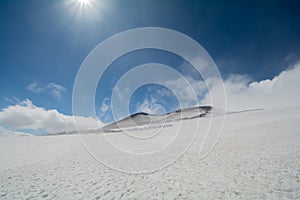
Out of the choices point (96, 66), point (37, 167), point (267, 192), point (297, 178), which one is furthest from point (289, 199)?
point (96, 66)

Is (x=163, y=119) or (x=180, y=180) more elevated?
(x=163, y=119)

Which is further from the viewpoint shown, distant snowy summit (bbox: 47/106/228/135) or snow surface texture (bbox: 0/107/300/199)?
distant snowy summit (bbox: 47/106/228/135)

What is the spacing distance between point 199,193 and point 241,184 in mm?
1573

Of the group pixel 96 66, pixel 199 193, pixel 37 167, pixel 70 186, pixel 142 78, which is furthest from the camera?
pixel 142 78

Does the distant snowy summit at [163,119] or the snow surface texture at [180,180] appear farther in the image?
the distant snowy summit at [163,119]

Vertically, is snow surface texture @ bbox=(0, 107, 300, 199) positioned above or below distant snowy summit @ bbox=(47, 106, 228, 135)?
below

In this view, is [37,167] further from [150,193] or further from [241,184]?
[241,184]

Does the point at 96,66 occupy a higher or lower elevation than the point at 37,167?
higher

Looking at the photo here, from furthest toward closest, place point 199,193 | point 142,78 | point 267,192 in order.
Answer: point 142,78, point 199,193, point 267,192

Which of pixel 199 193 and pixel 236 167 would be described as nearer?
pixel 199 193

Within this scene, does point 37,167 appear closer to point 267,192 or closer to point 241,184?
point 241,184

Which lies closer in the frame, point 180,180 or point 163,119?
point 180,180

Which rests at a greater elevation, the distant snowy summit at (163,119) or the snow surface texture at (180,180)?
the distant snowy summit at (163,119)

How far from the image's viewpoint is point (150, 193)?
552 cm
